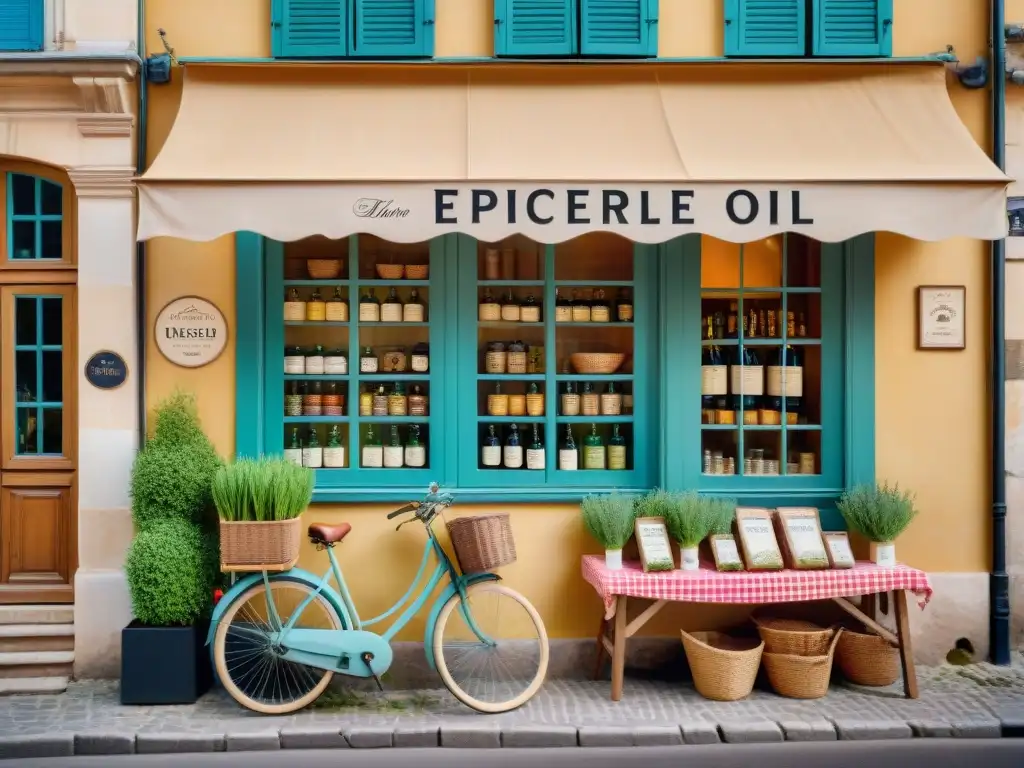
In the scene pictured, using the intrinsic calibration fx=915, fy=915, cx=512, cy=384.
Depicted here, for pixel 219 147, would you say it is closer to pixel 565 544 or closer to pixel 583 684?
pixel 565 544

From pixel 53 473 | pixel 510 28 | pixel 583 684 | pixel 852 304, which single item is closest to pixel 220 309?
pixel 53 473

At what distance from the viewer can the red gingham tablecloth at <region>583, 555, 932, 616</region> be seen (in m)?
6.07

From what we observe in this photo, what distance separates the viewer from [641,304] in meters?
6.95

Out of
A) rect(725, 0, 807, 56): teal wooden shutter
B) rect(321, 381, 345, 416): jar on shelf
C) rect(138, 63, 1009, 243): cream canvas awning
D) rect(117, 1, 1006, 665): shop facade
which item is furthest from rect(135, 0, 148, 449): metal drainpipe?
rect(725, 0, 807, 56): teal wooden shutter

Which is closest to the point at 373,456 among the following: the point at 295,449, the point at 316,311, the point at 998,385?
the point at 295,449

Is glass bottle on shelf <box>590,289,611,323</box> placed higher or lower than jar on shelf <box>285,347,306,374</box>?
higher

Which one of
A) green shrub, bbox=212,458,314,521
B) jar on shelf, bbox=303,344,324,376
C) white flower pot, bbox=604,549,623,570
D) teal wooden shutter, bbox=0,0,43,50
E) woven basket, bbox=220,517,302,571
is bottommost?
white flower pot, bbox=604,549,623,570

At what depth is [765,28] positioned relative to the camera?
678 cm

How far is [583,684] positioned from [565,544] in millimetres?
990

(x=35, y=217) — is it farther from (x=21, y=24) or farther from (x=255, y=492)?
(x=255, y=492)

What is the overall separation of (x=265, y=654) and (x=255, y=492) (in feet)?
3.65

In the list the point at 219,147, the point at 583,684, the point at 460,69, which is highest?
the point at 460,69

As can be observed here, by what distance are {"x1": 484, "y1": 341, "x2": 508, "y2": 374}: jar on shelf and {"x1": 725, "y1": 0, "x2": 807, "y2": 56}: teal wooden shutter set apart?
2.76m

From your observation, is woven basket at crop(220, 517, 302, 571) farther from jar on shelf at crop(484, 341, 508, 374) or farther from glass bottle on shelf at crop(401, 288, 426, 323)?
jar on shelf at crop(484, 341, 508, 374)
